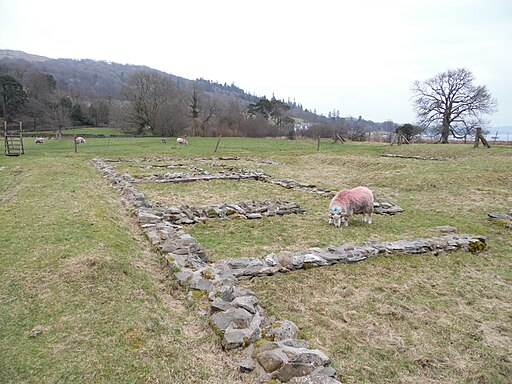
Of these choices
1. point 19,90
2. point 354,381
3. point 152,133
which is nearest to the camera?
point 354,381

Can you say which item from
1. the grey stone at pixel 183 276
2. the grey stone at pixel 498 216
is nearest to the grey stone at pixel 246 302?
the grey stone at pixel 183 276

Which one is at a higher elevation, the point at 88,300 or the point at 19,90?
the point at 19,90

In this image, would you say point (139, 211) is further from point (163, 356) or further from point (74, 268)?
point (163, 356)

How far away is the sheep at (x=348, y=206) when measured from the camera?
939 cm

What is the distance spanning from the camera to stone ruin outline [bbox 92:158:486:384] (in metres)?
3.73

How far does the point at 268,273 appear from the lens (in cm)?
637

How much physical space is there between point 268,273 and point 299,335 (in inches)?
75.1

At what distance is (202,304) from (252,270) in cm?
141

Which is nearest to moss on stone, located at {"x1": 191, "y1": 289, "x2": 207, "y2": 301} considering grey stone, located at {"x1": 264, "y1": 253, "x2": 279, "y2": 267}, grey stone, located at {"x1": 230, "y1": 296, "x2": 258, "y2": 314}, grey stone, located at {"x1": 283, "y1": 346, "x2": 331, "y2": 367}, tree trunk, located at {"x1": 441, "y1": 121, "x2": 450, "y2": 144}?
grey stone, located at {"x1": 230, "y1": 296, "x2": 258, "y2": 314}

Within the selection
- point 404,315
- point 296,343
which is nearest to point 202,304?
point 296,343

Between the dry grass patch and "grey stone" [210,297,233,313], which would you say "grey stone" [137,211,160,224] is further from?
"grey stone" [210,297,233,313]

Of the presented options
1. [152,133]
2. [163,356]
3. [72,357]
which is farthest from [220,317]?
[152,133]

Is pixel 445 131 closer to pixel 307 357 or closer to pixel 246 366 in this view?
pixel 307 357

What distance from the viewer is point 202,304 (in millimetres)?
5129
